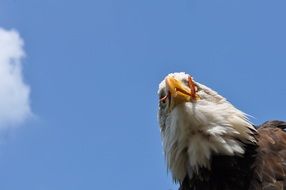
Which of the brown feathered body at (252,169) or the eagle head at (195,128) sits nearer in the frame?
the brown feathered body at (252,169)

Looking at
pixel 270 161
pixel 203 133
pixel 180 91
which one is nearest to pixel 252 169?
pixel 270 161

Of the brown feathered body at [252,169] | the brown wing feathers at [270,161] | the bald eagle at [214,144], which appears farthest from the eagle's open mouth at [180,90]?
the brown wing feathers at [270,161]

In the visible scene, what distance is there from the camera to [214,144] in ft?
22.0

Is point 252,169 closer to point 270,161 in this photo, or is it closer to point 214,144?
point 270,161

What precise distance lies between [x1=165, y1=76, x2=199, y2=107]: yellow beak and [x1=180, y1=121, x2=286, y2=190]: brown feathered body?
2.15 ft

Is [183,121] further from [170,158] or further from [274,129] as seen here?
[274,129]

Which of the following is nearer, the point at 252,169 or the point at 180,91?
the point at 252,169

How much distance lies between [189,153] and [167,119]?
0.44 meters

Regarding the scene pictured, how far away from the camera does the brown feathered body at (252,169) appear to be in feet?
21.3

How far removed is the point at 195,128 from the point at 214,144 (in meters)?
0.25

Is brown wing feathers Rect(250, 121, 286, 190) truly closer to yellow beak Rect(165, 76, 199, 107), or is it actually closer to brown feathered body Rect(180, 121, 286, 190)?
brown feathered body Rect(180, 121, 286, 190)

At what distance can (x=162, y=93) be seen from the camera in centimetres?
717

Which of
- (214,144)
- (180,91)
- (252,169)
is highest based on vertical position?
(180,91)

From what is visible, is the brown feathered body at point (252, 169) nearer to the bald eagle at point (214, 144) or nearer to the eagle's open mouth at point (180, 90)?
the bald eagle at point (214, 144)
